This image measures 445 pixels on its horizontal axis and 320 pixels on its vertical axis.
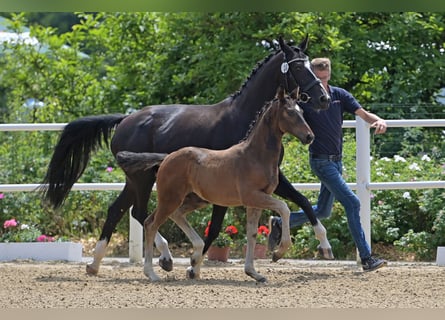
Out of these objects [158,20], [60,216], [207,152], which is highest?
[158,20]

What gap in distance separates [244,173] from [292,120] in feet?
1.71

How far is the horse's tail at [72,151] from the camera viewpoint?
283 inches

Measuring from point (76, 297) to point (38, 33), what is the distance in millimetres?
9550

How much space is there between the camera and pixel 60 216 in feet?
29.7

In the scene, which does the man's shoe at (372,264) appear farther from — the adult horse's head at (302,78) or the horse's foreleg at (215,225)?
the adult horse's head at (302,78)

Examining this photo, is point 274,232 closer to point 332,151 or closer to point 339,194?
point 339,194

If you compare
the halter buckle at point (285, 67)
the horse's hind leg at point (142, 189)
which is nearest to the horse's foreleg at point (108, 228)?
the horse's hind leg at point (142, 189)

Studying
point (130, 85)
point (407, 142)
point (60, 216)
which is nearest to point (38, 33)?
point (130, 85)

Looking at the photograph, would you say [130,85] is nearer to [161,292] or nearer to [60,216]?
[60,216]

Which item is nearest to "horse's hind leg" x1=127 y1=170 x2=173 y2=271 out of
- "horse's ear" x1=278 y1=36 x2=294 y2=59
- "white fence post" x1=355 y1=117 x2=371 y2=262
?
"horse's ear" x1=278 y1=36 x2=294 y2=59

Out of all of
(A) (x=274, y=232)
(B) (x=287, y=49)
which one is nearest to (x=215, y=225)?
(A) (x=274, y=232)

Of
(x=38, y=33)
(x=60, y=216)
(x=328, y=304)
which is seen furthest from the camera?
(x=38, y=33)

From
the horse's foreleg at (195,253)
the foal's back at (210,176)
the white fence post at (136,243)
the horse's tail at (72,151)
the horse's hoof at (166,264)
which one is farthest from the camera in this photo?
the white fence post at (136,243)

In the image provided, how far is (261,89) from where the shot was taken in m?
6.30
